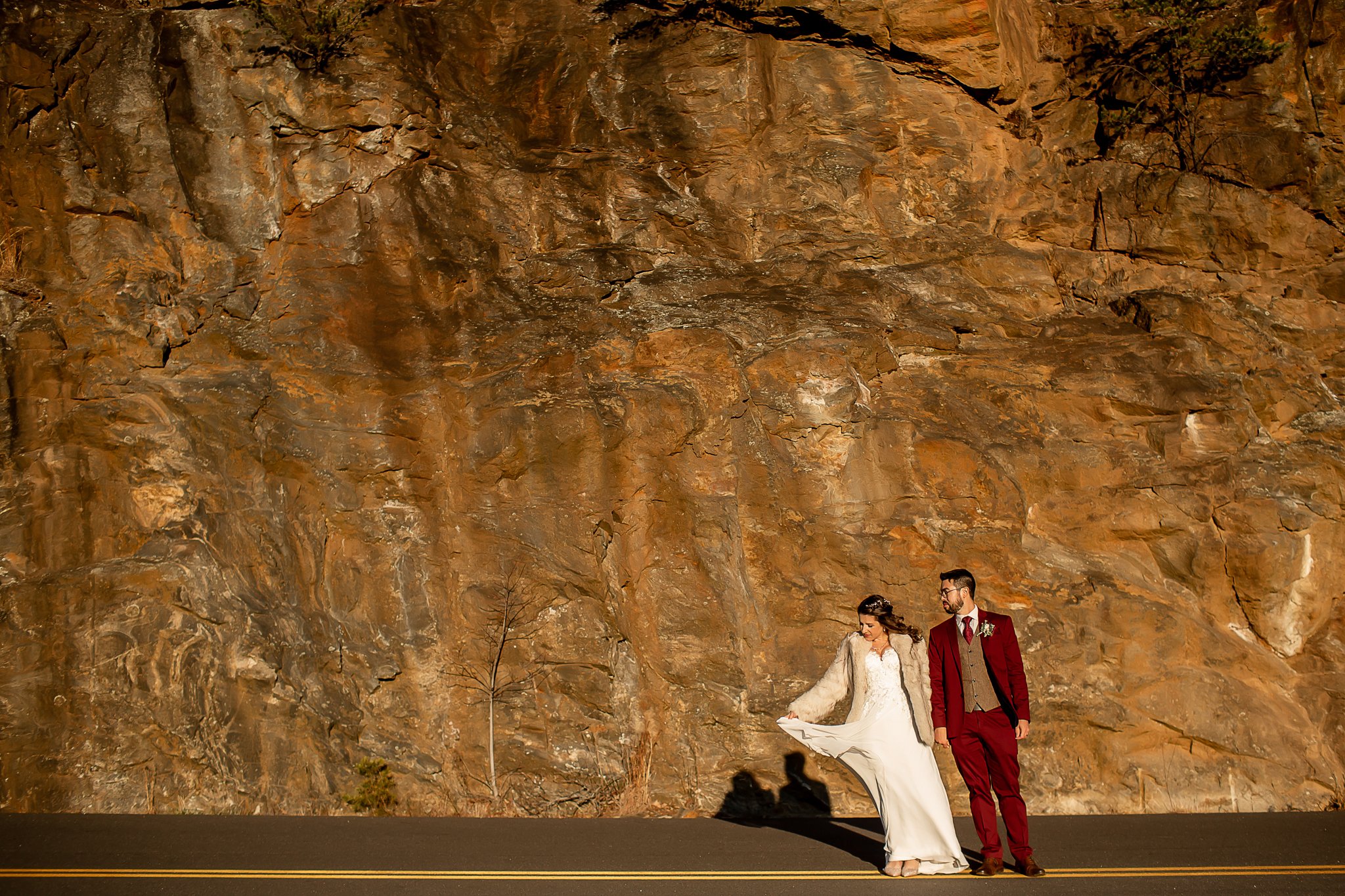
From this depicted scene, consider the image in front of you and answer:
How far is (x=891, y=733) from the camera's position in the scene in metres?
6.90

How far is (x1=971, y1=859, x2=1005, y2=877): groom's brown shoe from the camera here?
646 centimetres

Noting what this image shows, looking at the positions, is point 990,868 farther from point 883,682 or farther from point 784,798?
point 784,798

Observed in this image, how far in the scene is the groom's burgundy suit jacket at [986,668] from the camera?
6.74m

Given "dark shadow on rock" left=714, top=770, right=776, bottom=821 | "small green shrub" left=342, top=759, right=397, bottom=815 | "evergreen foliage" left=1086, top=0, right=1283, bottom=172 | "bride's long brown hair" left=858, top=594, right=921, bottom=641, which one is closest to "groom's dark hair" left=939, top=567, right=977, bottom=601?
"bride's long brown hair" left=858, top=594, right=921, bottom=641

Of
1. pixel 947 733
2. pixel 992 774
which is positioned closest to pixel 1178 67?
pixel 947 733

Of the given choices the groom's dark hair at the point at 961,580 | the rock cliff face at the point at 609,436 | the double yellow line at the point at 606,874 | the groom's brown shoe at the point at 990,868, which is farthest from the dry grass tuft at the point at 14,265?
the groom's brown shoe at the point at 990,868

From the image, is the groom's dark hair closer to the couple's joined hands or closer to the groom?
the groom

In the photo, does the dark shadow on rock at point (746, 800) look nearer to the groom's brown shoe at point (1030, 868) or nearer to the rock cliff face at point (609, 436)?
the rock cliff face at point (609, 436)

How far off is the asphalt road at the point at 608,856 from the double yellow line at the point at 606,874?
0.02 m

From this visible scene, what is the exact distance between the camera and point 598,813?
11016mm

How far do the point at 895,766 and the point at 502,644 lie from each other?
5.83m

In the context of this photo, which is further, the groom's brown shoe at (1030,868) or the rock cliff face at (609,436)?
the rock cliff face at (609,436)

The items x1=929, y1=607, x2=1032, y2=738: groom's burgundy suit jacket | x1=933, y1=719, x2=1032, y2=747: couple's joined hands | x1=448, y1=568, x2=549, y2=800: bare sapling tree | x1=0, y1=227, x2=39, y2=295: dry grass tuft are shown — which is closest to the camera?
x1=933, y1=719, x2=1032, y2=747: couple's joined hands

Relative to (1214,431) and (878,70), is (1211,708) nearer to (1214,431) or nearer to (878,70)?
(1214,431)
